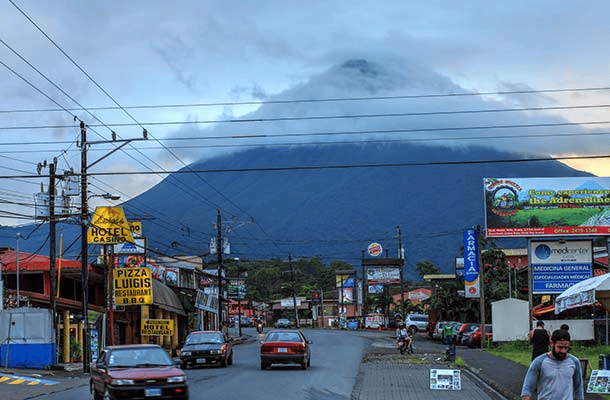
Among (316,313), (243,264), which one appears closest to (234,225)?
(316,313)

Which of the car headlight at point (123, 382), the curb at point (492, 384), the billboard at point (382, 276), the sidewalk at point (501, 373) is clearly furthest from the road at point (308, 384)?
the billboard at point (382, 276)

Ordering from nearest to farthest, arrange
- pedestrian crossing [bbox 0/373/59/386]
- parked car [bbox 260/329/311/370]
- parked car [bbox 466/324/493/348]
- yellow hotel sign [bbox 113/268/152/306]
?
1. pedestrian crossing [bbox 0/373/59/386]
2. parked car [bbox 260/329/311/370]
3. yellow hotel sign [bbox 113/268/152/306]
4. parked car [bbox 466/324/493/348]

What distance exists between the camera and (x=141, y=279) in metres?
42.0

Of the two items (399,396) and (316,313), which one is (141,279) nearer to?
(399,396)

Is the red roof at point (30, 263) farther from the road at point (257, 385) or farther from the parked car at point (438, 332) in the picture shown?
the parked car at point (438, 332)

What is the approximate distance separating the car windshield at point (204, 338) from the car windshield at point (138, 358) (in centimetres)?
1406

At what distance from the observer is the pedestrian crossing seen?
92.1 feet

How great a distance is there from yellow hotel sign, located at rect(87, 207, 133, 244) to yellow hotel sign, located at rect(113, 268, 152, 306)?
1900 millimetres

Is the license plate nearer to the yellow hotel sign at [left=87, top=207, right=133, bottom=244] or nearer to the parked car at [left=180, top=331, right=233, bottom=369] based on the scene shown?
the parked car at [left=180, top=331, right=233, bottom=369]

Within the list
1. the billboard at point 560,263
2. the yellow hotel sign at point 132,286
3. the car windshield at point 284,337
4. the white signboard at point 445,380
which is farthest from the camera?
the billboard at point 560,263

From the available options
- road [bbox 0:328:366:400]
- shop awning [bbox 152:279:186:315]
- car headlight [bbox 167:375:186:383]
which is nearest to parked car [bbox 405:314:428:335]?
shop awning [bbox 152:279:186:315]

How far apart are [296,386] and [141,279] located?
64.6 ft

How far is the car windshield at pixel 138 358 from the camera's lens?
745 inches

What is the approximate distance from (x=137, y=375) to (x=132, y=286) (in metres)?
24.7
